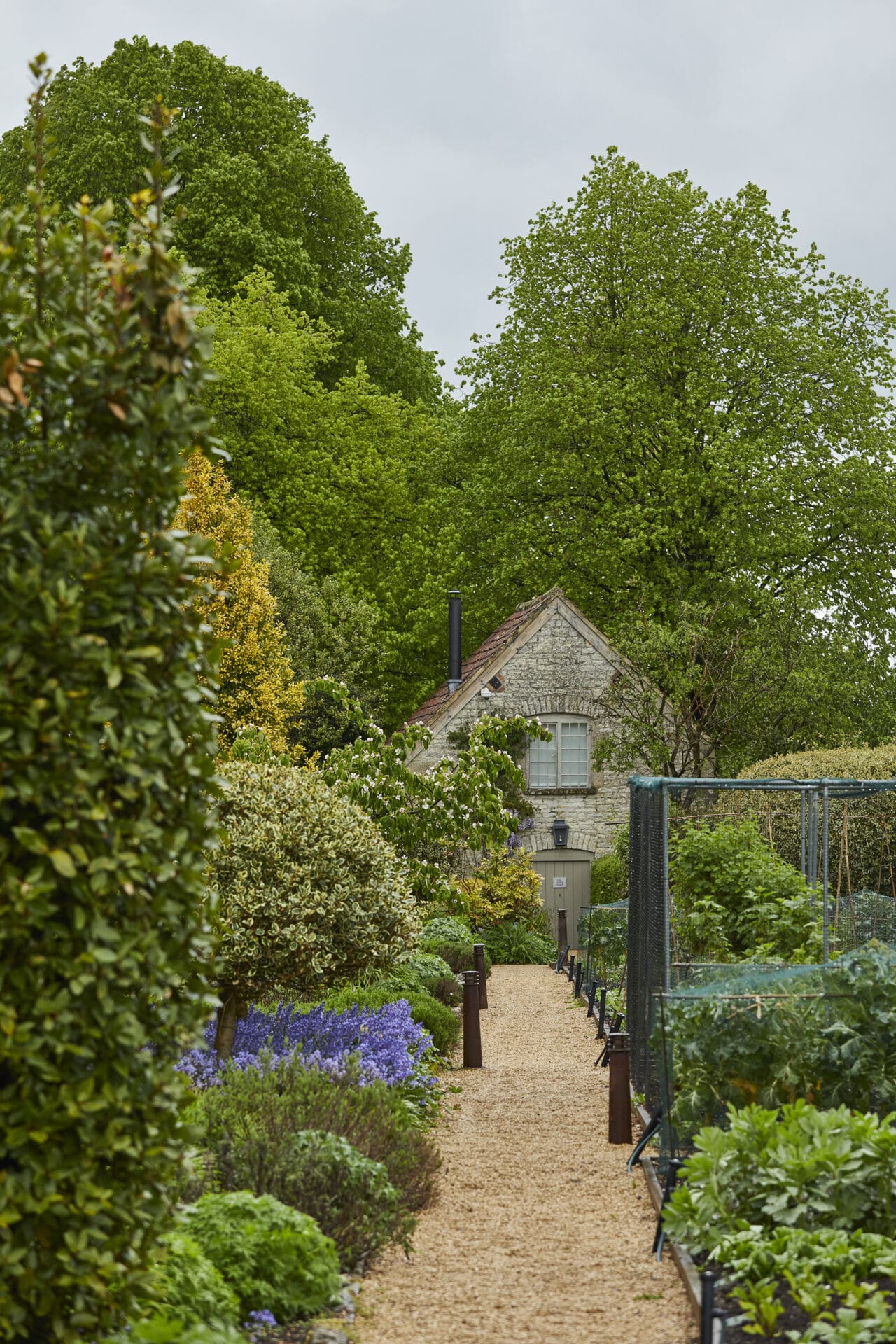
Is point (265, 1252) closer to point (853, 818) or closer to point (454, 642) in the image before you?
point (853, 818)

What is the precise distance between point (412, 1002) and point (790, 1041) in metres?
6.30

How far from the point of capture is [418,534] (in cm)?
3094

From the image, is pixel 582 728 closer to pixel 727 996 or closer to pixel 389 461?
pixel 389 461

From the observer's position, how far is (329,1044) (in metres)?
9.35

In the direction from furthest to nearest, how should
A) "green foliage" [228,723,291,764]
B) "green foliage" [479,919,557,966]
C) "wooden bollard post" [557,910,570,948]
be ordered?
"wooden bollard post" [557,910,570,948], "green foliage" [479,919,557,966], "green foliage" [228,723,291,764]

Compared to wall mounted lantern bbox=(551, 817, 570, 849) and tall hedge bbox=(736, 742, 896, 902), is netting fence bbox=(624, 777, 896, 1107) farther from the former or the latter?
wall mounted lantern bbox=(551, 817, 570, 849)

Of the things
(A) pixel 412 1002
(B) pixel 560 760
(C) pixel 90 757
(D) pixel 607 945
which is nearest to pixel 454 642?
(B) pixel 560 760

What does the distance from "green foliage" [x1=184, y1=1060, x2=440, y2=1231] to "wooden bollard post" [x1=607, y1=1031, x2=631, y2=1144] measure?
4.96 ft

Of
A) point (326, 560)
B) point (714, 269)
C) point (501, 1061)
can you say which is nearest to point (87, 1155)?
point (501, 1061)

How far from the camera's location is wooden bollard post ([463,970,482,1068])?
40.5ft

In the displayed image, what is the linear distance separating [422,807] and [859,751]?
660 cm

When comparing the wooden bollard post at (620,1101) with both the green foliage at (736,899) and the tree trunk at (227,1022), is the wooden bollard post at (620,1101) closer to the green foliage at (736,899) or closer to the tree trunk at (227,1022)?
the green foliage at (736,899)

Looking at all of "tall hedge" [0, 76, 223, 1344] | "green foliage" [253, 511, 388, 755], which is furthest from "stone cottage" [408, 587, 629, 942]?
"tall hedge" [0, 76, 223, 1344]

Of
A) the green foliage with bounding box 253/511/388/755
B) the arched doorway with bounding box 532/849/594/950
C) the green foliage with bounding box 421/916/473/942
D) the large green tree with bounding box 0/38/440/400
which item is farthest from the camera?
the large green tree with bounding box 0/38/440/400
